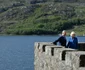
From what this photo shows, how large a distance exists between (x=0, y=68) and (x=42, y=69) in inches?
1887

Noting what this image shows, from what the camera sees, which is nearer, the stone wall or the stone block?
the stone block

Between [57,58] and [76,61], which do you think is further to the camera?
[57,58]

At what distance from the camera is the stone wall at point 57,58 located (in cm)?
1159

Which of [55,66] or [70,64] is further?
[55,66]

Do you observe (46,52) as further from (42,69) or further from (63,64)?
(63,64)

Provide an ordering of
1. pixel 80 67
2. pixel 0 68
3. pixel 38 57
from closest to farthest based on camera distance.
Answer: pixel 80 67, pixel 38 57, pixel 0 68

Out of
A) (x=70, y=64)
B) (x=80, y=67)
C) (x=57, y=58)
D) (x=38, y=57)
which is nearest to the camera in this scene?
(x=80, y=67)

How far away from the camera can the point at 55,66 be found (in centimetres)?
1408

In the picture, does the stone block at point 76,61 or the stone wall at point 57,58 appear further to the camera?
the stone wall at point 57,58

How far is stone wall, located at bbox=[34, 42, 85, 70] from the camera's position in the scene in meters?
11.6

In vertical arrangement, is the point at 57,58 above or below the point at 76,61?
below

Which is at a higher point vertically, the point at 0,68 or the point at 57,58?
the point at 57,58

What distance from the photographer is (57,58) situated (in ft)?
45.4

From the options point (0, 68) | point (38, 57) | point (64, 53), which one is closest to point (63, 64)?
point (64, 53)
